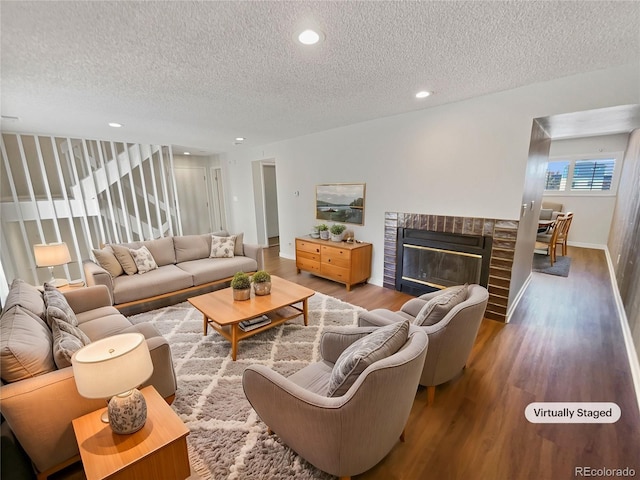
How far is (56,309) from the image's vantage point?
1.74 meters

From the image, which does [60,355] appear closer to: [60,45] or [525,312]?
[60,45]

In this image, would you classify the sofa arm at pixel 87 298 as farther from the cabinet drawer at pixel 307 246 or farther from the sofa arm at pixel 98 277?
the cabinet drawer at pixel 307 246

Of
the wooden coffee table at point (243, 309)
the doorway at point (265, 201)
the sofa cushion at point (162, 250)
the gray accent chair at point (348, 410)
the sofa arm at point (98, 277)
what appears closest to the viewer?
the gray accent chair at point (348, 410)

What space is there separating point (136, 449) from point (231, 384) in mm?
962

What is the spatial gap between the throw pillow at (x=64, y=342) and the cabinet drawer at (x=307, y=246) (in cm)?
309

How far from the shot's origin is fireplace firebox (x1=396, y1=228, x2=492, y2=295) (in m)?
3.11

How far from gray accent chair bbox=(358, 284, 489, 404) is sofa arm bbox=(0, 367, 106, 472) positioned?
1697 mm

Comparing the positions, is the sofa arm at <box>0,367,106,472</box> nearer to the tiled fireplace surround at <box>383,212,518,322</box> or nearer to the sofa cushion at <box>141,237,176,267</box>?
the sofa cushion at <box>141,237,176,267</box>

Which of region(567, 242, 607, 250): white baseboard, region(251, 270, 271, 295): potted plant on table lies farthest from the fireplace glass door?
region(567, 242, 607, 250): white baseboard

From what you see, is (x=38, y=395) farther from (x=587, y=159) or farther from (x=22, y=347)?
(x=587, y=159)

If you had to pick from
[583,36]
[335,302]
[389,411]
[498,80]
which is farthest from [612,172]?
[389,411]

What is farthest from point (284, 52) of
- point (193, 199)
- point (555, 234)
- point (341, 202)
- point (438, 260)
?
point (193, 199)

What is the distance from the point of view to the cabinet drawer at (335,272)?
3.95 m

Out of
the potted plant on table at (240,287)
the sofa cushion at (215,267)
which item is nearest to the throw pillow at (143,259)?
the sofa cushion at (215,267)
